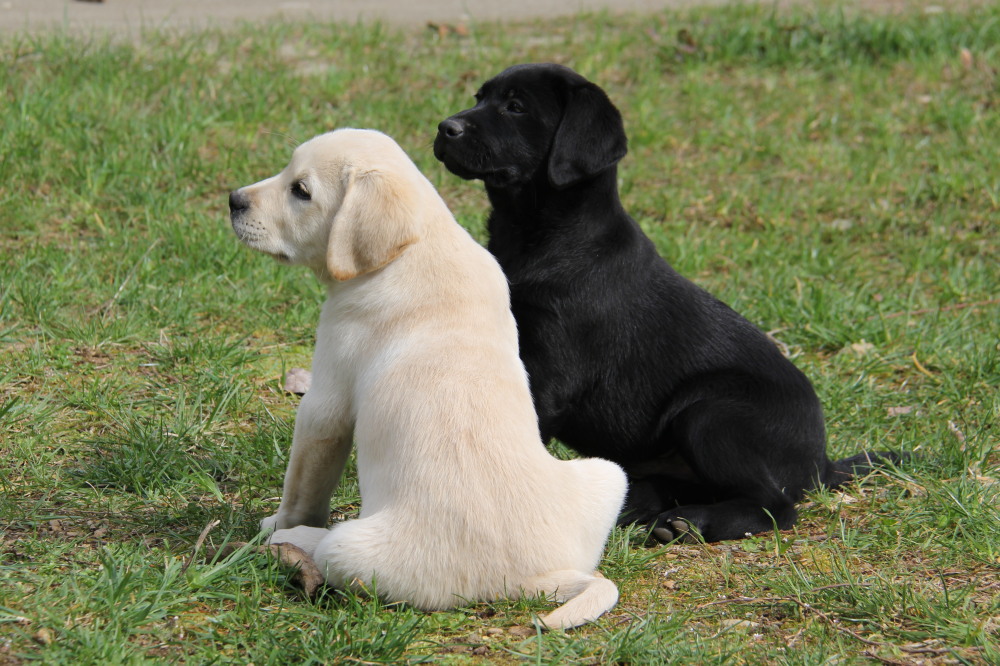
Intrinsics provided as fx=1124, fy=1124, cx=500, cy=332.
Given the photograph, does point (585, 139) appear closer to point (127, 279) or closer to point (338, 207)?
point (338, 207)

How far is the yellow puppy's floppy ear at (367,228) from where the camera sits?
3.08 meters

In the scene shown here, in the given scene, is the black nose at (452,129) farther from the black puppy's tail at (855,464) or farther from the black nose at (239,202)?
the black puppy's tail at (855,464)

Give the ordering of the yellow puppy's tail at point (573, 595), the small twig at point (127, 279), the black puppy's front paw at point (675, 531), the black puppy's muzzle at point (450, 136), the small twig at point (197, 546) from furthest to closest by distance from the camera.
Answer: the small twig at point (127, 279) < the black puppy's muzzle at point (450, 136) < the black puppy's front paw at point (675, 531) < the small twig at point (197, 546) < the yellow puppy's tail at point (573, 595)

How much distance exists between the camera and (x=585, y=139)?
398 cm

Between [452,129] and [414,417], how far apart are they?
4.85ft

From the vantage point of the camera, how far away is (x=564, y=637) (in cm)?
285

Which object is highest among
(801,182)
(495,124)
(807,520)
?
(495,124)

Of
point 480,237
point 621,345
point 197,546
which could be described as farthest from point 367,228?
point 480,237

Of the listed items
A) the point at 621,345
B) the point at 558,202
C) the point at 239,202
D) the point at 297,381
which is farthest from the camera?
the point at 297,381

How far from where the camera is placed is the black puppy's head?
397cm

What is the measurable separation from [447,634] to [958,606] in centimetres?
141

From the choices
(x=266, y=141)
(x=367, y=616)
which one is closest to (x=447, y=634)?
(x=367, y=616)

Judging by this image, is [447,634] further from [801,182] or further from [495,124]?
[801,182]

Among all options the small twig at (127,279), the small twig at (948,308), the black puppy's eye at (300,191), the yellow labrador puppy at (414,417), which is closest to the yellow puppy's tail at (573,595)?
the yellow labrador puppy at (414,417)
